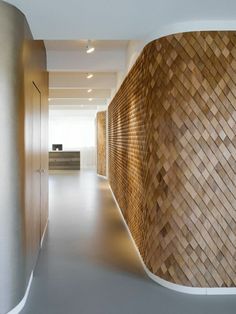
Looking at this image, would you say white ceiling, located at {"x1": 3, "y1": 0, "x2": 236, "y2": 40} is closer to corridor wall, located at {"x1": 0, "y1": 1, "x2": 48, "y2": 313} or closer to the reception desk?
corridor wall, located at {"x1": 0, "y1": 1, "x2": 48, "y2": 313}

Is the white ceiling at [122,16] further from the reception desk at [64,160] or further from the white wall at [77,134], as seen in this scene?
the white wall at [77,134]

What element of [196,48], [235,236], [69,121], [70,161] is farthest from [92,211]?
[69,121]

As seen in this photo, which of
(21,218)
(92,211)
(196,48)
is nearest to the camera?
(21,218)

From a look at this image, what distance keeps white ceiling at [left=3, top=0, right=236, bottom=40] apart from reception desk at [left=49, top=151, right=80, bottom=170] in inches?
446

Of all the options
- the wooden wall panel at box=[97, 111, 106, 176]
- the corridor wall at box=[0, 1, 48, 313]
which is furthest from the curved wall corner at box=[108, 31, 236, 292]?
the wooden wall panel at box=[97, 111, 106, 176]

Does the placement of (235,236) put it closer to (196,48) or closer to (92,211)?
(196,48)

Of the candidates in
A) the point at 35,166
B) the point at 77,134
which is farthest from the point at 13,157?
the point at 77,134

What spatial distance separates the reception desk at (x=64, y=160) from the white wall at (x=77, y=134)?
1.18m

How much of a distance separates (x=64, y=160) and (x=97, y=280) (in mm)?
11711

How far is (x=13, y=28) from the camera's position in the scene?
8.14ft

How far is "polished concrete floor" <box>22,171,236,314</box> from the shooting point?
2670mm

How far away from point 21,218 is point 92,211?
3612 mm

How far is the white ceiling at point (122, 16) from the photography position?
2.53m

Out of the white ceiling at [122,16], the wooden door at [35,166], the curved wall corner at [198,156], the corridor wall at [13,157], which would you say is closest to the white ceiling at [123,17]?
the white ceiling at [122,16]
